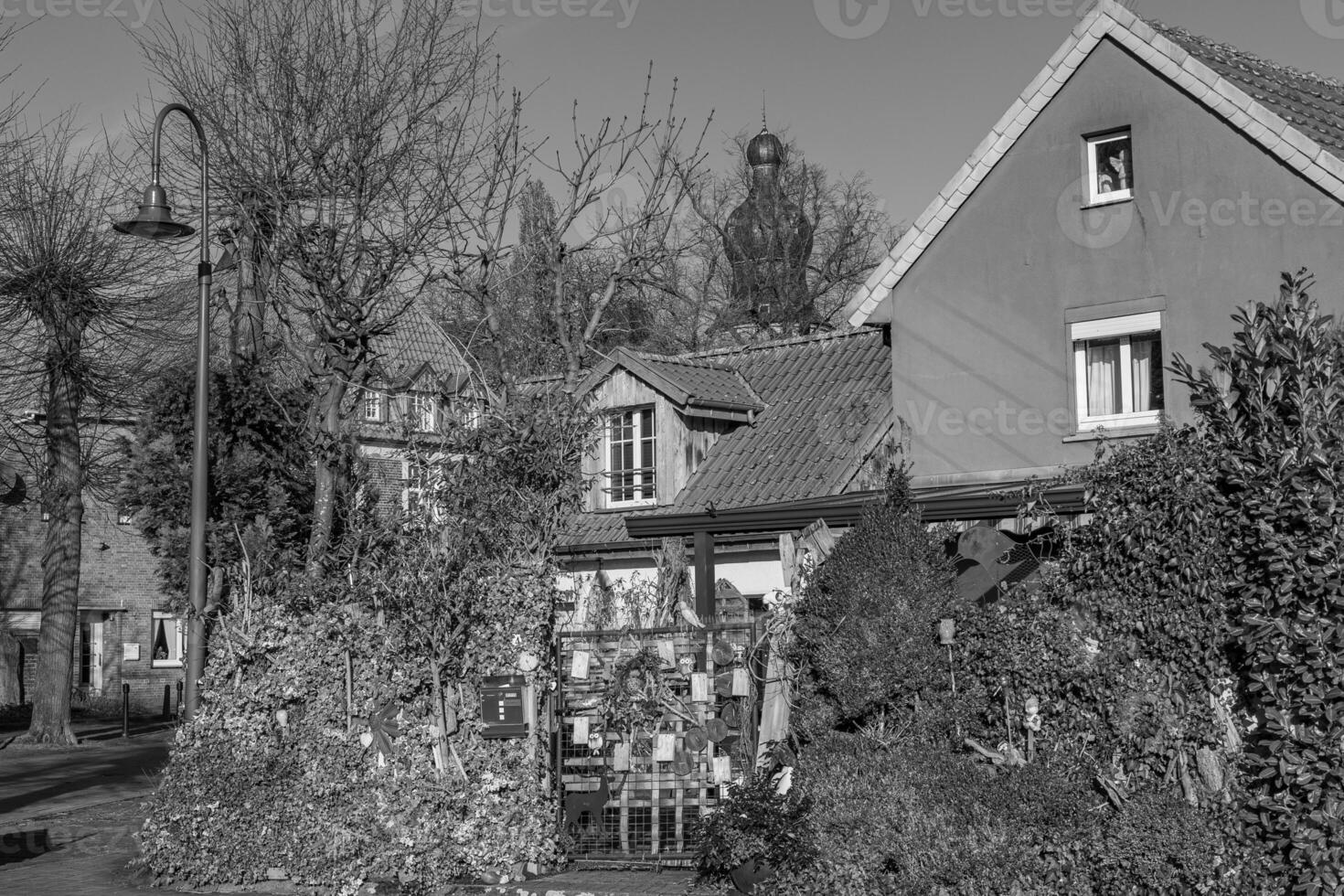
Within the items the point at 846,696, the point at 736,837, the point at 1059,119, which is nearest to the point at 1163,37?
the point at 1059,119

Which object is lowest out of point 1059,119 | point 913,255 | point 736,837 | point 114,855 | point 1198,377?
point 114,855

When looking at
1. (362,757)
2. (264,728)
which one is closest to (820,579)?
(362,757)

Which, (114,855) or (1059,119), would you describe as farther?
(1059,119)

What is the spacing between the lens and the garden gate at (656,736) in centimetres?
1115

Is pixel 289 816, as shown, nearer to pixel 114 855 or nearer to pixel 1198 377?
pixel 114 855

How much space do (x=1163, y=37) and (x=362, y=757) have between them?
12.4 metres

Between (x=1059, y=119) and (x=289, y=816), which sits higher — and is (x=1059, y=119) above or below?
above

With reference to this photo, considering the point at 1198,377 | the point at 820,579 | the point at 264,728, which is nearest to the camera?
the point at 1198,377

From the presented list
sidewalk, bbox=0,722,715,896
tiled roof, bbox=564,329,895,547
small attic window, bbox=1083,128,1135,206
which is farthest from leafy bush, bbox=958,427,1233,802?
tiled roof, bbox=564,329,895,547

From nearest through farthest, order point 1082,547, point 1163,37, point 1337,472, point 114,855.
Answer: point 1337,472 < point 1082,547 < point 114,855 < point 1163,37

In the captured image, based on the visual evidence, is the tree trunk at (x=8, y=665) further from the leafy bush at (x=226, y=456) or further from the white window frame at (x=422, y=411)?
the white window frame at (x=422, y=411)

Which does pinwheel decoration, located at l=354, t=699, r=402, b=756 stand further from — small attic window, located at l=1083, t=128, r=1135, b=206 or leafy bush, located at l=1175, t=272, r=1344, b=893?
small attic window, located at l=1083, t=128, r=1135, b=206

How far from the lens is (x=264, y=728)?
11914 millimetres

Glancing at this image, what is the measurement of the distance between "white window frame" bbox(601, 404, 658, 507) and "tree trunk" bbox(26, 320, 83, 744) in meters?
9.41
